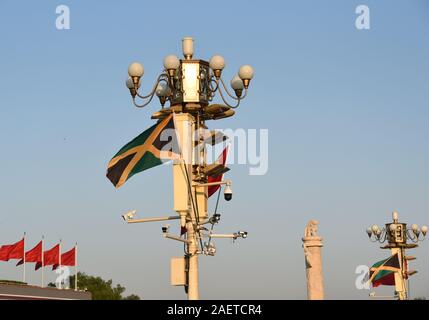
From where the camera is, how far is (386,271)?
50.4 meters

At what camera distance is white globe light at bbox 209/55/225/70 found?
25875 mm

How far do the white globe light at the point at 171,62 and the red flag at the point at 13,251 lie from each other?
4073 cm

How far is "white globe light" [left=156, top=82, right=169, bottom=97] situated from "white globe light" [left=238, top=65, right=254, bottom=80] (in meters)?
2.14

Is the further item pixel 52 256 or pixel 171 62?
pixel 52 256

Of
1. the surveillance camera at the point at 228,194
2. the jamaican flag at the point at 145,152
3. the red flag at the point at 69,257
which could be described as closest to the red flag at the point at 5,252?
the red flag at the point at 69,257

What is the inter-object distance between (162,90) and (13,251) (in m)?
39.4

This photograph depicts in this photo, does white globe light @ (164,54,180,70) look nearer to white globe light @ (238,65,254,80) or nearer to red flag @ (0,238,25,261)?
white globe light @ (238,65,254,80)

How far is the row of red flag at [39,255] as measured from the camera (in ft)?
210

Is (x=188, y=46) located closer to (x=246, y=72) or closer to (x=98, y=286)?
(x=246, y=72)

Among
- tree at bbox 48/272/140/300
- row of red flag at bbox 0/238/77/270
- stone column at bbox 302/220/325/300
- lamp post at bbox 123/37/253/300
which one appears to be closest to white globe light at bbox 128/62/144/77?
lamp post at bbox 123/37/253/300

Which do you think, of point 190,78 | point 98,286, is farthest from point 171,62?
point 98,286
